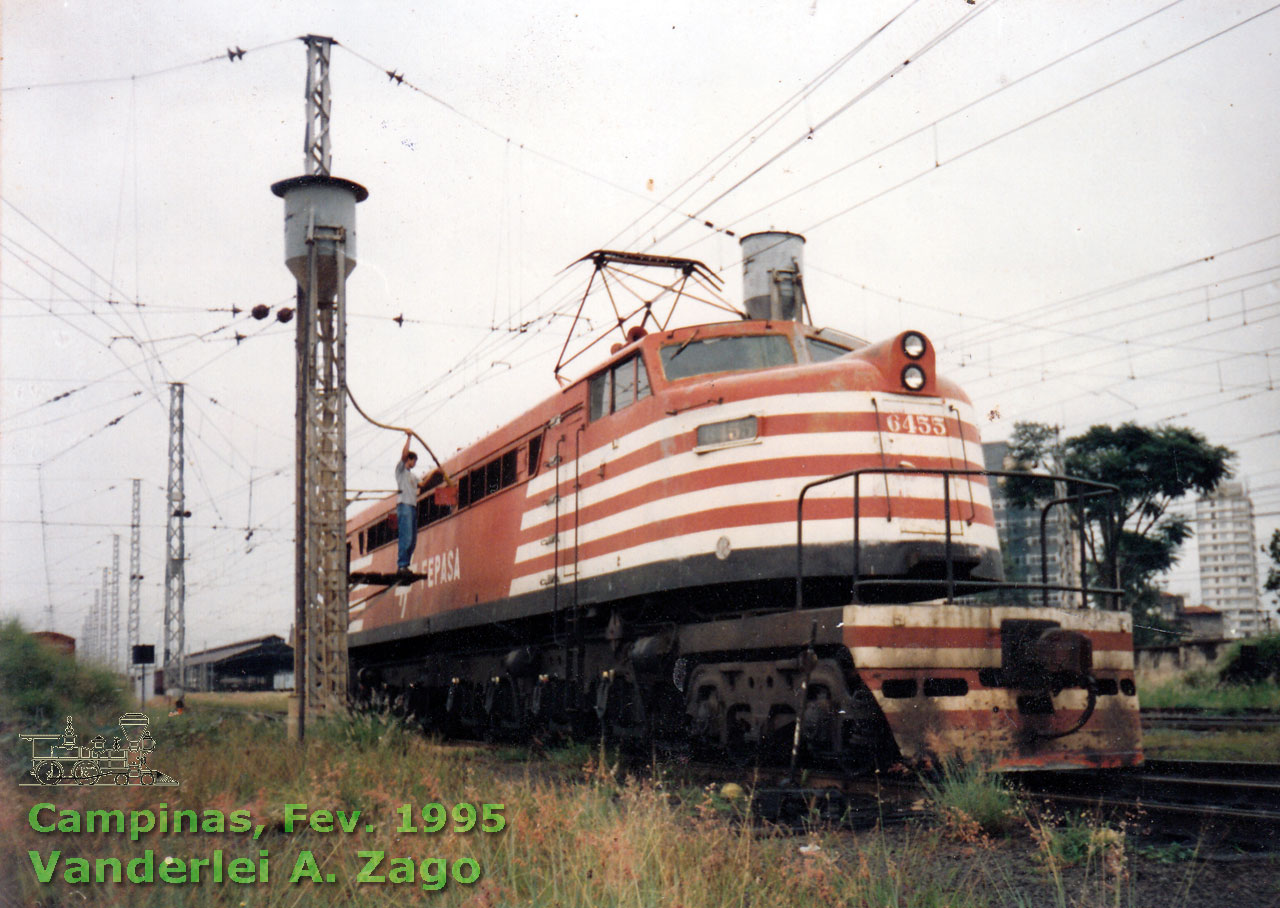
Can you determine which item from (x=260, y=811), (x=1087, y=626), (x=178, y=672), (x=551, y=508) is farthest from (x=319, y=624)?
(x=178, y=672)

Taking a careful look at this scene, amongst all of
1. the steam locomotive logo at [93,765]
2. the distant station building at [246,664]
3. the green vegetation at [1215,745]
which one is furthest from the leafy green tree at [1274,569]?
the distant station building at [246,664]

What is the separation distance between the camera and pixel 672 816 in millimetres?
5461

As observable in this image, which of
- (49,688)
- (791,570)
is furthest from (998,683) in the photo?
(49,688)

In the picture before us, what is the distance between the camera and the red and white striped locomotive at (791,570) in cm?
707

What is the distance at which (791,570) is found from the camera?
7.87 m

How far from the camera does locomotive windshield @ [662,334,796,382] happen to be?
29.6 feet

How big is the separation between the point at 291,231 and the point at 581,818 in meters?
8.90

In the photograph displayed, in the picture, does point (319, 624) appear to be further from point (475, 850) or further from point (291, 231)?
point (475, 850)

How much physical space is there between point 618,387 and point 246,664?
165 feet

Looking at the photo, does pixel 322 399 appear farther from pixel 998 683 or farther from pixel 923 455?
pixel 998 683

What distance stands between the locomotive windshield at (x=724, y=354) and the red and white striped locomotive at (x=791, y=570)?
0.01m

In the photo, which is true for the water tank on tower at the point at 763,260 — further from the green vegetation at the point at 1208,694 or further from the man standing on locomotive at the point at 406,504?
the green vegetation at the point at 1208,694

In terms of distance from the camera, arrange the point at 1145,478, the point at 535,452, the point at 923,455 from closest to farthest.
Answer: the point at 923,455 → the point at 535,452 → the point at 1145,478

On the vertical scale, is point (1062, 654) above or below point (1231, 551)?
below
